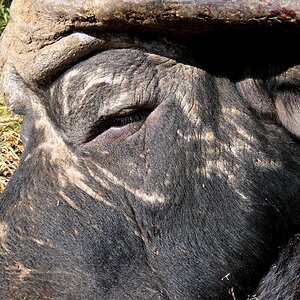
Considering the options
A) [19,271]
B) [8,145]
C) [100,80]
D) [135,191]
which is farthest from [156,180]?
[8,145]

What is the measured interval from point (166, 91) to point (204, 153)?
25cm

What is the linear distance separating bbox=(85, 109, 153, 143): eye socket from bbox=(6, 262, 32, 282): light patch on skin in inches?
18.9

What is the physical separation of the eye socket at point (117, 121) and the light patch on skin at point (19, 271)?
1.57 ft

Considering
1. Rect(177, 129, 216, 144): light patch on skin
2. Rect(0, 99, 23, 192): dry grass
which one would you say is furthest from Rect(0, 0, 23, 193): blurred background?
Rect(177, 129, 216, 144): light patch on skin

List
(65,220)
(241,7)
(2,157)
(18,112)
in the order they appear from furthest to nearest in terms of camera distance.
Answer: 1. (2,157)
2. (18,112)
3. (65,220)
4. (241,7)

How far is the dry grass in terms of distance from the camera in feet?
17.0

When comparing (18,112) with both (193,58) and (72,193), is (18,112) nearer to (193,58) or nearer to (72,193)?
(72,193)

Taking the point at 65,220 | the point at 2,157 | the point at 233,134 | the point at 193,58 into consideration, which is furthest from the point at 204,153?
the point at 2,157

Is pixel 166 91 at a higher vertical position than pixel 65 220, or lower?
higher

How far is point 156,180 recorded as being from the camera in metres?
2.78

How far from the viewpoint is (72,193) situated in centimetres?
279

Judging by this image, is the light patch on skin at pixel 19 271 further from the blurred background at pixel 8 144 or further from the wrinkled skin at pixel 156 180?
the blurred background at pixel 8 144

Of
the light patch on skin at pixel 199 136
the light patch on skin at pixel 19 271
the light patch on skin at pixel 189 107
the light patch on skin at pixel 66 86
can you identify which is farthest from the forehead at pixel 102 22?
the light patch on skin at pixel 19 271

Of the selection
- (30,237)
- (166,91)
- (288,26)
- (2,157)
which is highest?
(288,26)
